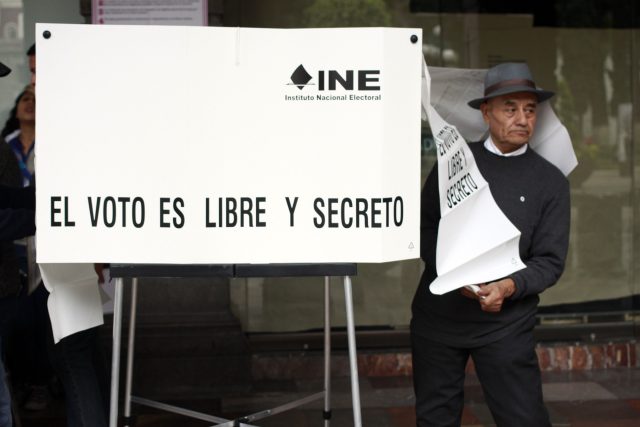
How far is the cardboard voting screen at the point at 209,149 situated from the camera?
3689 mm

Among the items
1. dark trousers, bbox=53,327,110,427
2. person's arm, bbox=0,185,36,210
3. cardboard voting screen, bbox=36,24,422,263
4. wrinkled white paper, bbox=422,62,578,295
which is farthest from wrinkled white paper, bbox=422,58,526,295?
person's arm, bbox=0,185,36,210

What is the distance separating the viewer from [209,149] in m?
3.72

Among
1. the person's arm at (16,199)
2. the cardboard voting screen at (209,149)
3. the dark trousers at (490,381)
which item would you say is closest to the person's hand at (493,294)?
the dark trousers at (490,381)

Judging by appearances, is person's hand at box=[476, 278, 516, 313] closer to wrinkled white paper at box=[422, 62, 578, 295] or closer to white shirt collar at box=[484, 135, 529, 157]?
wrinkled white paper at box=[422, 62, 578, 295]

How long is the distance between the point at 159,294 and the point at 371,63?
11.2 feet

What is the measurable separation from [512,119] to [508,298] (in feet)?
2.34

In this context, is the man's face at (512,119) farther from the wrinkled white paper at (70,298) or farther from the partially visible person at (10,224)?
the partially visible person at (10,224)

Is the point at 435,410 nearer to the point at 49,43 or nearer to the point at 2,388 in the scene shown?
the point at 2,388

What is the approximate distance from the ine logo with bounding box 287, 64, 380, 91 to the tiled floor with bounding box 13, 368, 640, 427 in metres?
2.81

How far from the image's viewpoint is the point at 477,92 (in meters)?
4.70

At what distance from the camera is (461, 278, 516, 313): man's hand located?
4020mm

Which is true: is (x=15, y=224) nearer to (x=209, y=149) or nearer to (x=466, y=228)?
(x=209, y=149)

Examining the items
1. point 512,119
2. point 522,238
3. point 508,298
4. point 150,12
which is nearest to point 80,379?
point 508,298

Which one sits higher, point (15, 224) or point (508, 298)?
point (15, 224)
